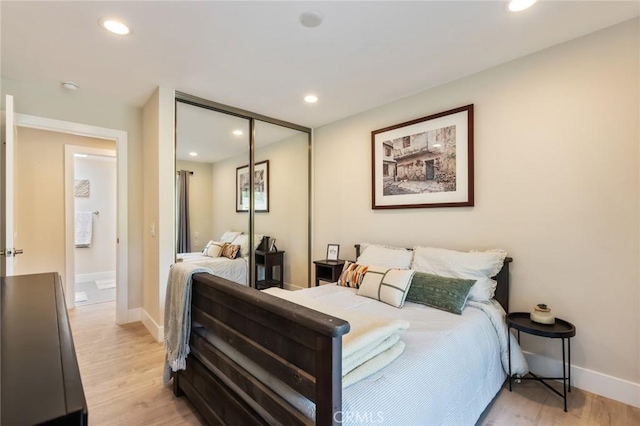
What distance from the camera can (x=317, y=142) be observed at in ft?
14.0

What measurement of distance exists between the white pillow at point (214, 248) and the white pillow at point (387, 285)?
1810 millimetres

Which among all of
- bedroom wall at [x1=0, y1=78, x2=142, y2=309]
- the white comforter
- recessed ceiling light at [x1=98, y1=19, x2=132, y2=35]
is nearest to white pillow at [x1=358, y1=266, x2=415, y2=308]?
the white comforter

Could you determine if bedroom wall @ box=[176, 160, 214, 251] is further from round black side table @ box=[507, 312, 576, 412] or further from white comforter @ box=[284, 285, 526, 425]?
round black side table @ box=[507, 312, 576, 412]

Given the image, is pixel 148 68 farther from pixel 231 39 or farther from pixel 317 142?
pixel 317 142

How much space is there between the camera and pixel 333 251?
3.80 m

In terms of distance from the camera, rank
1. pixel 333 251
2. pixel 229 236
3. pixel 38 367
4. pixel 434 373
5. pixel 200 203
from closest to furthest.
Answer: pixel 38 367 < pixel 434 373 < pixel 200 203 < pixel 229 236 < pixel 333 251

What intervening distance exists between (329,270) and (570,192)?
7.94 ft

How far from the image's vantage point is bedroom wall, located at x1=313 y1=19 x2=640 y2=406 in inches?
77.5

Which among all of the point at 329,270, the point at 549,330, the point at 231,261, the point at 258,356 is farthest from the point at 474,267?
the point at 231,261

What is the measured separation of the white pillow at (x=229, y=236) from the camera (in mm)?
3594

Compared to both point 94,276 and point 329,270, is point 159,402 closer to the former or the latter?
point 329,270

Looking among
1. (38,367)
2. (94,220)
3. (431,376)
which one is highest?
(94,220)

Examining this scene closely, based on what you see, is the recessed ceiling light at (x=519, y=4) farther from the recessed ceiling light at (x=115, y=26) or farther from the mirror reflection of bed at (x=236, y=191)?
the mirror reflection of bed at (x=236, y=191)

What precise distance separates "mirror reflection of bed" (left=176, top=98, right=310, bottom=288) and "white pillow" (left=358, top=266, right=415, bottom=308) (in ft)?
5.67
